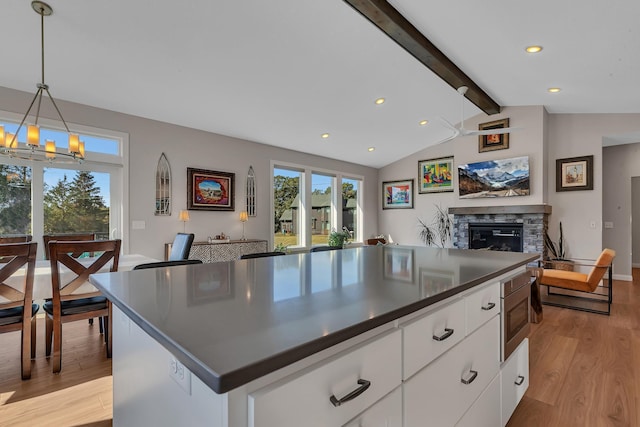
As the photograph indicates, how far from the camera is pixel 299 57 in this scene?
134 inches

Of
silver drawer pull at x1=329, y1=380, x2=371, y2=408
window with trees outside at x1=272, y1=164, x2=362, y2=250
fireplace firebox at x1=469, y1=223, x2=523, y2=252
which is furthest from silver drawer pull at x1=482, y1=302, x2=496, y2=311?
window with trees outside at x1=272, y1=164, x2=362, y2=250

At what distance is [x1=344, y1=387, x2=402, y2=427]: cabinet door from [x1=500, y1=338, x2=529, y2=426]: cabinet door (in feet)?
3.33

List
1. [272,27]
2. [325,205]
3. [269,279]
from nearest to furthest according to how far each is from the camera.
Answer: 1. [269,279]
2. [272,27]
3. [325,205]

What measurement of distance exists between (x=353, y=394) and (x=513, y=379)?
150cm

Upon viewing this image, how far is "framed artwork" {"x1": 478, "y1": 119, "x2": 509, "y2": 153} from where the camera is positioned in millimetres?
5586

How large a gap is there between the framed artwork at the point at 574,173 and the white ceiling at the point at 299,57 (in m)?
0.82

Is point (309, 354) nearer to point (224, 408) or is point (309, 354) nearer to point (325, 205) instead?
point (224, 408)

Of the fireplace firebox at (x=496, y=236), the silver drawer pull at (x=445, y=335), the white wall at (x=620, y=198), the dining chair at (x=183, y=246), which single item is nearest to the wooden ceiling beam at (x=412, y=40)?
the fireplace firebox at (x=496, y=236)

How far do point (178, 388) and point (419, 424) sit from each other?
709 mm

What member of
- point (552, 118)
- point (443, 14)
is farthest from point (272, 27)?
point (552, 118)

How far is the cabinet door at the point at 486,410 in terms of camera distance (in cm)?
126

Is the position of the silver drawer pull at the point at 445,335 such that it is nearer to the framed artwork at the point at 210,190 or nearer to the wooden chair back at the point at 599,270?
the wooden chair back at the point at 599,270

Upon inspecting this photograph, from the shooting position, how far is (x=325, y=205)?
7242 millimetres

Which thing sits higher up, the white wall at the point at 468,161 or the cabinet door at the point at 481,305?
the white wall at the point at 468,161
